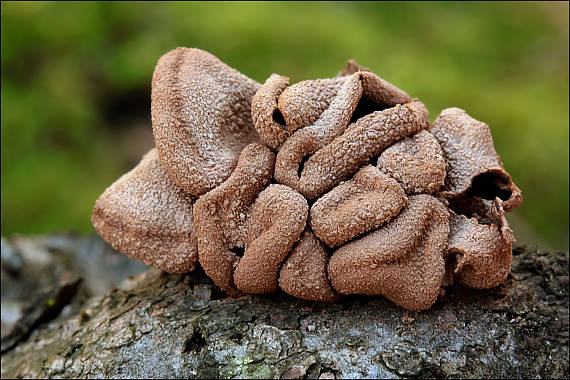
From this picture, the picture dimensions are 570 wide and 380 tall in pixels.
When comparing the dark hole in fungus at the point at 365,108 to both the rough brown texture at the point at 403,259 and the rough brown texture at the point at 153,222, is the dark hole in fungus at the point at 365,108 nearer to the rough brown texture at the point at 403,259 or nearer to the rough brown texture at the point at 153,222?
the rough brown texture at the point at 403,259

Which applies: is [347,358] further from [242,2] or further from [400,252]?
[242,2]

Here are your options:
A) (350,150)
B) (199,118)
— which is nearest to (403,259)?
(350,150)

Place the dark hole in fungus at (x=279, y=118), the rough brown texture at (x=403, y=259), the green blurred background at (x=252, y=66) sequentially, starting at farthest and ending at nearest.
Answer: the green blurred background at (x=252, y=66) < the dark hole in fungus at (x=279, y=118) < the rough brown texture at (x=403, y=259)

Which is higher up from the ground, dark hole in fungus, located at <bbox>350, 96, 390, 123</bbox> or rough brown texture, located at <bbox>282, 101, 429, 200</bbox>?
dark hole in fungus, located at <bbox>350, 96, 390, 123</bbox>

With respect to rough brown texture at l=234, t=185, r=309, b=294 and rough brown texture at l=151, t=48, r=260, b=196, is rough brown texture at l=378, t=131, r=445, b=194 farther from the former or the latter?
rough brown texture at l=151, t=48, r=260, b=196

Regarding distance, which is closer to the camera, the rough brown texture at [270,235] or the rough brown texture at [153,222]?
the rough brown texture at [270,235]

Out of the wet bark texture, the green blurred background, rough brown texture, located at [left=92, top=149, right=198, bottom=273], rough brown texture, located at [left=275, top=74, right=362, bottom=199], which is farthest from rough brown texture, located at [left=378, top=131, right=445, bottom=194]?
the green blurred background

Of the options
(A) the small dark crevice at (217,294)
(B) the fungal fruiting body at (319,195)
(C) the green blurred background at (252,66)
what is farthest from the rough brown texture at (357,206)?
(C) the green blurred background at (252,66)

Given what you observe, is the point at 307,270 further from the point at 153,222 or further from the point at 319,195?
the point at 153,222
